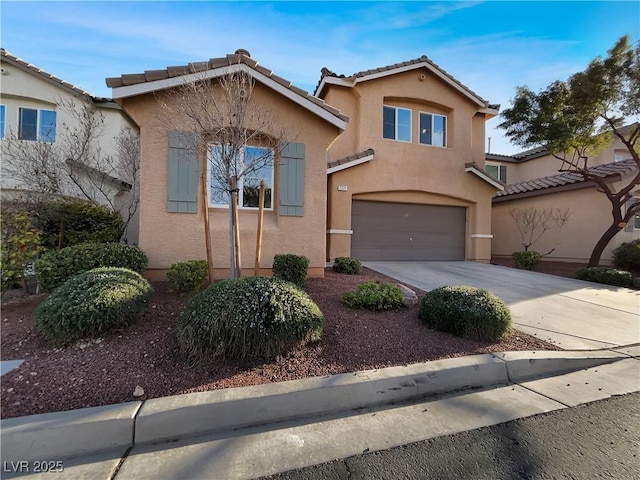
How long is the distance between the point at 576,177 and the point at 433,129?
21.1 feet

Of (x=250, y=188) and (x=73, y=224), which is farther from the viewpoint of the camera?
(x=250, y=188)

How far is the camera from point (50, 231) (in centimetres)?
600

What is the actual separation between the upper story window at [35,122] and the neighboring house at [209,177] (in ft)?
26.8

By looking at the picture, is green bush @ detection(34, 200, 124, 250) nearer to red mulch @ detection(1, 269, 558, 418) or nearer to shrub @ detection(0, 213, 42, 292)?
shrub @ detection(0, 213, 42, 292)

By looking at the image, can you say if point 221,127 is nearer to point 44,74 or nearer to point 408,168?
point 408,168

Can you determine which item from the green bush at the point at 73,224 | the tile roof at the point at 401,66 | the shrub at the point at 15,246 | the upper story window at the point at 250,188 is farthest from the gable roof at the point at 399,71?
the shrub at the point at 15,246

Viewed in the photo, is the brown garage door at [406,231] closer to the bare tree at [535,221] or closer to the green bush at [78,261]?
the bare tree at [535,221]

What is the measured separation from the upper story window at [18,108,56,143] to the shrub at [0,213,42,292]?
27.3 ft

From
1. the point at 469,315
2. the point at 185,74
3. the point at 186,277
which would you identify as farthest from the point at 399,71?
the point at 186,277

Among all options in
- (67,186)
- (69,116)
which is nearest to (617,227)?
(67,186)

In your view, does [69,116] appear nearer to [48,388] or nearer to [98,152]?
[98,152]

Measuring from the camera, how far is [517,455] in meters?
2.47

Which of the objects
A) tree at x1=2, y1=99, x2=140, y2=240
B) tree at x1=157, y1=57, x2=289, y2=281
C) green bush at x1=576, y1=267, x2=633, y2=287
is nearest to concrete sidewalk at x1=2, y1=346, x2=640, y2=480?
tree at x1=157, y1=57, x2=289, y2=281

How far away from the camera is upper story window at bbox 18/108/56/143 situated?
36.5 feet
